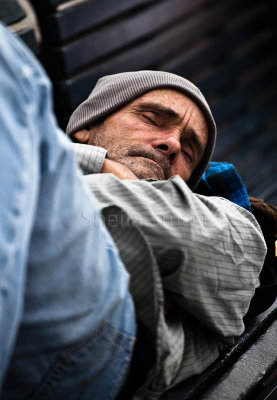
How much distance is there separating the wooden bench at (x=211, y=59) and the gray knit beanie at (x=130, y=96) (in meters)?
0.80

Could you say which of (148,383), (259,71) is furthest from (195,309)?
(259,71)

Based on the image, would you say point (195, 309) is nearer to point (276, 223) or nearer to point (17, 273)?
point (17, 273)

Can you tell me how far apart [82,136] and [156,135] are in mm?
348

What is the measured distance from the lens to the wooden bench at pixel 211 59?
2580mm

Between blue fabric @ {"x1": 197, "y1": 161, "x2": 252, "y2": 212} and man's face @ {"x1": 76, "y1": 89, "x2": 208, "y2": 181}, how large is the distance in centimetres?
9

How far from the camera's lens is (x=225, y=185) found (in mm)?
1697

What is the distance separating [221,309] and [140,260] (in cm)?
26

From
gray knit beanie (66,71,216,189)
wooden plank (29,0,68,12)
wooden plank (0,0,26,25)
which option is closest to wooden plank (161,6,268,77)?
wooden plank (29,0,68,12)

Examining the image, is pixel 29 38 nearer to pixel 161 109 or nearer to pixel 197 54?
pixel 161 109

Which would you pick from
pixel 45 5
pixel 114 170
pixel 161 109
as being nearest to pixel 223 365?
pixel 114 170

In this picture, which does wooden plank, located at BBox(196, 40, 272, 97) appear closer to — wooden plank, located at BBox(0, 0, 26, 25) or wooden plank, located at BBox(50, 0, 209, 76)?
wooden plank, located at BBox(50, 0, 209, 76)

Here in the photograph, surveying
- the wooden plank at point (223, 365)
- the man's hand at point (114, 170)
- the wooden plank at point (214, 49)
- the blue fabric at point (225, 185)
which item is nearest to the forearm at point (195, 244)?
the wooden plank at point (223, 365)

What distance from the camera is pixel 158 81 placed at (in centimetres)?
184

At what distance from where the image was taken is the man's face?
5.39 ft
